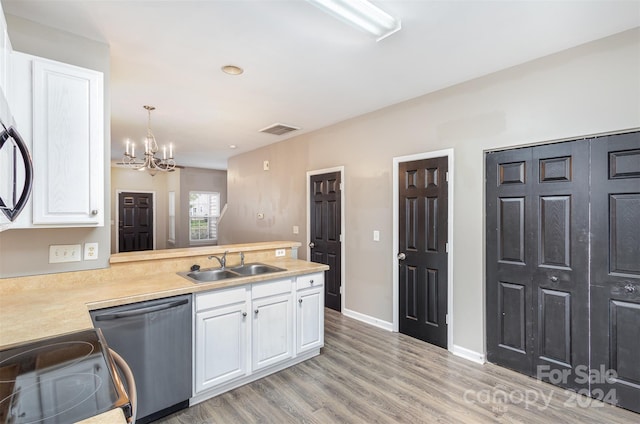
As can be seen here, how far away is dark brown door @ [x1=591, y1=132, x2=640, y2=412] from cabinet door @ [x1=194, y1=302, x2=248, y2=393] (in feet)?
8.81

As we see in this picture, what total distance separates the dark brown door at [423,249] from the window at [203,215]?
723 centimetres

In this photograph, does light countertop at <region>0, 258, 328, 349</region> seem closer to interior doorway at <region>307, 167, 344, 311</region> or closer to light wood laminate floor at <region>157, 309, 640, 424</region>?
light wood laminate floor at <region>157, 309, 640, 424</region>

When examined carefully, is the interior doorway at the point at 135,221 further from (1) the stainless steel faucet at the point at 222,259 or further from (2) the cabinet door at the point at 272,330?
(2) the cabinet door at the point at 272,330

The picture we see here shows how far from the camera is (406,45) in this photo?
2.34m

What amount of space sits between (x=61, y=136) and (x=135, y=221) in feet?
25.4

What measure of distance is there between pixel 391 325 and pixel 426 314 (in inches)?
20.3

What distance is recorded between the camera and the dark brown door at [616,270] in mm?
2156

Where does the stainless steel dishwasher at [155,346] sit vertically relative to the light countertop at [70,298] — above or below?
below

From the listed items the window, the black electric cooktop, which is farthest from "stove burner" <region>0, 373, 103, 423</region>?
the window

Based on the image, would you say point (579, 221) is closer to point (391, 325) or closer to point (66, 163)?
point (391, 325)

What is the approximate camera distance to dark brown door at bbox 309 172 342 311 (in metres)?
4.37

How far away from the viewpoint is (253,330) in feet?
8.22

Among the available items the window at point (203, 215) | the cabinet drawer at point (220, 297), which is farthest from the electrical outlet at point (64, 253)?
the window at point (203, 215)

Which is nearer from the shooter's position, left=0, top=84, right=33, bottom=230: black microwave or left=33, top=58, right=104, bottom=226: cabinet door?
left=0, top=84, right=33, bottom=230: black microwave
